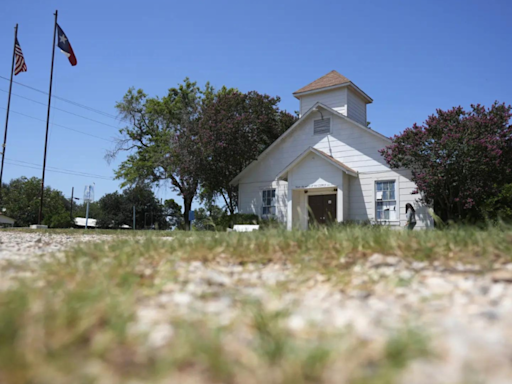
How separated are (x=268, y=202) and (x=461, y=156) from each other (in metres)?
8.89

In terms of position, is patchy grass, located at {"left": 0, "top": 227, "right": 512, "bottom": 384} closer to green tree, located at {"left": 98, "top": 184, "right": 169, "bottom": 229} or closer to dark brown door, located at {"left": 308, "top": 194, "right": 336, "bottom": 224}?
dark brown door, located at {"left": 308, "top": 194, "right": 336, "bottom": 224}

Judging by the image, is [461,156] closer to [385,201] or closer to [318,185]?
[385,201]

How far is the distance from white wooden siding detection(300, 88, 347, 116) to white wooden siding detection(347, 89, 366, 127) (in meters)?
0.27

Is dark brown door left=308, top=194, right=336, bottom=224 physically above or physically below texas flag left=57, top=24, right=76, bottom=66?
below

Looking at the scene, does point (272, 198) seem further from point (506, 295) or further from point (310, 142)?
point (506, 295)

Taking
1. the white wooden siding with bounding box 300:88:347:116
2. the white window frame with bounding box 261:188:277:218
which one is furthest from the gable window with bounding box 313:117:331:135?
the white window frame with bounding box 261:188:277:218

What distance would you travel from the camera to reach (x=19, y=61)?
21797mm

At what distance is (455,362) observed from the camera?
178cm

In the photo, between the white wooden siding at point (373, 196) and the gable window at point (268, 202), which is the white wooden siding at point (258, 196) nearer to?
the gable window at point (268, 202)

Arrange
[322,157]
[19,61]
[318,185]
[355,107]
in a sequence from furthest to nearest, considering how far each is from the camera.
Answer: [19,61], [355,107], [318,185], [322,157]

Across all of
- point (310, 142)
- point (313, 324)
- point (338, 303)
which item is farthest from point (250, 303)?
point (310, 142)

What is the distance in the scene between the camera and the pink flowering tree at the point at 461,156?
43.2 ft

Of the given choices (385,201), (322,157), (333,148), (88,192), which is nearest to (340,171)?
(322,157)

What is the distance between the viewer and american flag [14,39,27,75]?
2172cm
